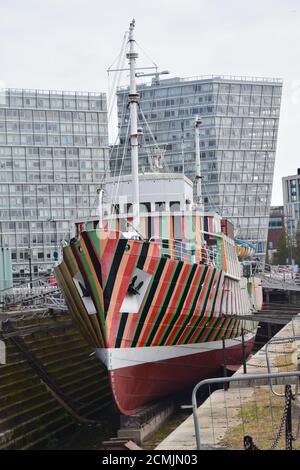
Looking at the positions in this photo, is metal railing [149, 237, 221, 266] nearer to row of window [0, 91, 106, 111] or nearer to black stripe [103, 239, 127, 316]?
black stripe [103, 239, 127, 316]

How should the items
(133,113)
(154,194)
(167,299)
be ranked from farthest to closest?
(154,194)
(133,113)
(167,299)

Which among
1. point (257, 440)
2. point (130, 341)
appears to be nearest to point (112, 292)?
point (130, 341)

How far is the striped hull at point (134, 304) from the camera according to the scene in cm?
1939

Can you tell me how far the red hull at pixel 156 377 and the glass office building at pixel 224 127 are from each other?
6508 cm

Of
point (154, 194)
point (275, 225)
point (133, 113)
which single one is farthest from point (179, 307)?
point (275, 225)

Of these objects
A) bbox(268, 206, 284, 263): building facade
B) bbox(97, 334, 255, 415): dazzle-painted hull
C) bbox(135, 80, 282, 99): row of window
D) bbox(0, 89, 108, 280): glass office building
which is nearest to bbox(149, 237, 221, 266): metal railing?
bbox(97, 334, 255, 415): dazzle-painted hull

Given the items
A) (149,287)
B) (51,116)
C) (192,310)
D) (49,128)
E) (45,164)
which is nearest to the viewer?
(149,287)

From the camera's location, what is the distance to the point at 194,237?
81.4ft

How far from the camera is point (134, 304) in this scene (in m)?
20.0

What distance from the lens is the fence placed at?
11616 millimetres

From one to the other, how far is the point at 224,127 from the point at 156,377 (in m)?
71.1

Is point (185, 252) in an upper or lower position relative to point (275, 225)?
upper

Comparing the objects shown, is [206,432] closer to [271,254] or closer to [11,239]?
[11,239]

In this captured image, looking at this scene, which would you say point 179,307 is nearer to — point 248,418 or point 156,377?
point 156,377
